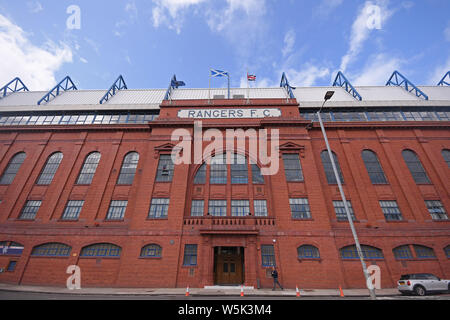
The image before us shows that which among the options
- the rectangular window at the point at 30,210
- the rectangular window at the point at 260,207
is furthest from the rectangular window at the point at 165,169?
the rectangular window at the point at 30,210

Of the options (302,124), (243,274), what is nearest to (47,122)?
(243,274)

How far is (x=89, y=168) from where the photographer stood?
24594 millimetres

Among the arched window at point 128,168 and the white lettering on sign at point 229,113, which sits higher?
the white lettering on sign at point 229,113

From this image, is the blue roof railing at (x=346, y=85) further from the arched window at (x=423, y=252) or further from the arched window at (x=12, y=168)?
the arched window at (x=12, y=168)

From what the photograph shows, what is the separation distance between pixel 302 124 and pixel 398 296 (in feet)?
59.2

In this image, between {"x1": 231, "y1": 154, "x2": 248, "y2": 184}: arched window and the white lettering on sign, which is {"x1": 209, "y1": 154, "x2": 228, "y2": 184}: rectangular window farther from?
the white lettering on sign

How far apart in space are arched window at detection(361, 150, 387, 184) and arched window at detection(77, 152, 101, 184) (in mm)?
33174

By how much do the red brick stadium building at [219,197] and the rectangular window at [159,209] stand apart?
11 centimetres

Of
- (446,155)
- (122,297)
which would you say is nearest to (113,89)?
(122,297)

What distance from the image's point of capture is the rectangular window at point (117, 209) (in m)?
21.6

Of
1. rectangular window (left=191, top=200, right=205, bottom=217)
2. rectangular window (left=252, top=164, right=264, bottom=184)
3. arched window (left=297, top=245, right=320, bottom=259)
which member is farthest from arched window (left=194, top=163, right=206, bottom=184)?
arched window (left=297, top=245, right=320, bottom=259)

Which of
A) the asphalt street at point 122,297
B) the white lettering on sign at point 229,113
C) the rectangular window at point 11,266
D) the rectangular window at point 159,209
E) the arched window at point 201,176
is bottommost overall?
the asphalt street at point 122,297

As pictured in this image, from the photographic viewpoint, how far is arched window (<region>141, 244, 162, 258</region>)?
18797mm

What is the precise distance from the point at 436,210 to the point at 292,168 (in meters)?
15.5
